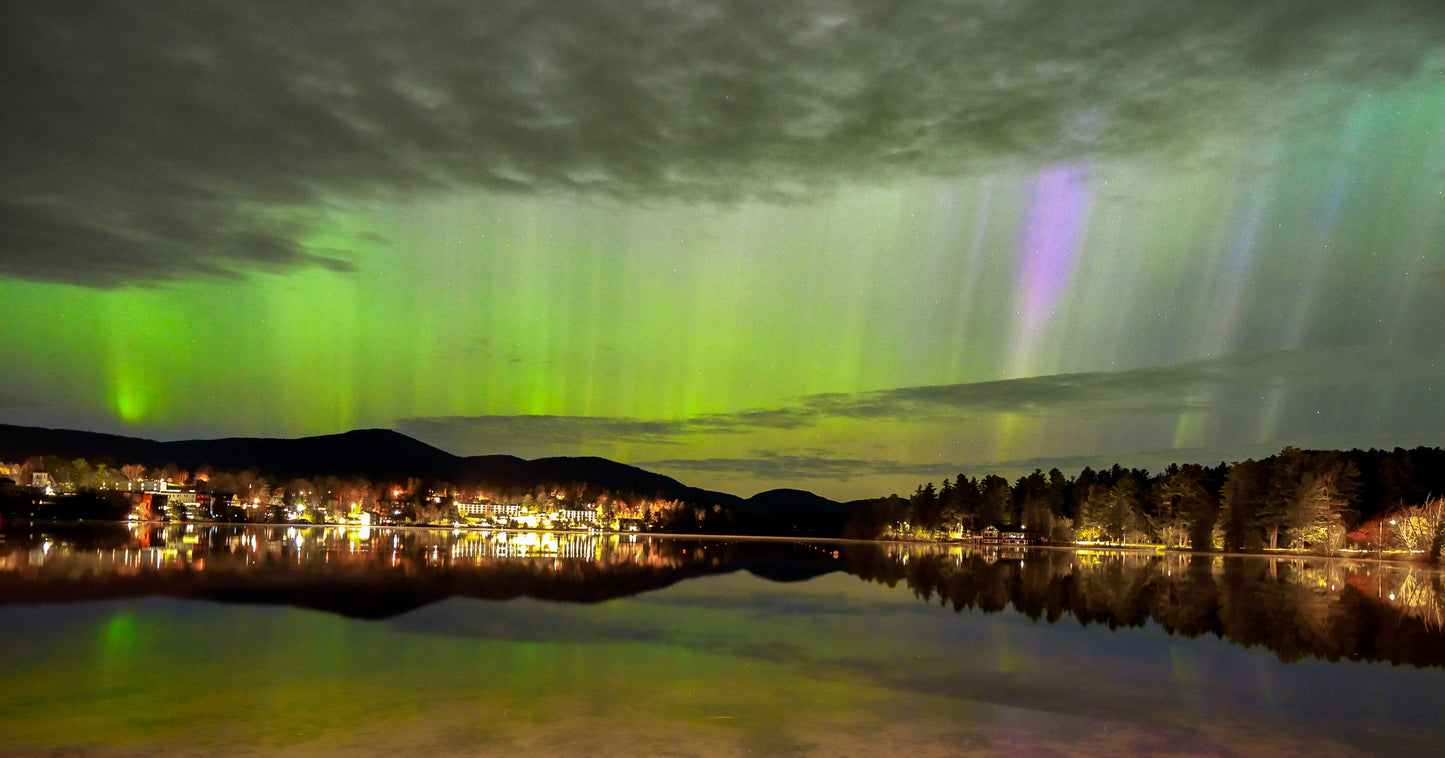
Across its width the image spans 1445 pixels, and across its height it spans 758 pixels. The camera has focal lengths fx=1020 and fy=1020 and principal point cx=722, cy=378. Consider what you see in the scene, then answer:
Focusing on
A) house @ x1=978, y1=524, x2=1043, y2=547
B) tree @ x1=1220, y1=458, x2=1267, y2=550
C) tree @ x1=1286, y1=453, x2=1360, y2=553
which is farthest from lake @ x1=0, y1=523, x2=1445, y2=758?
house @ x1=978, y1=524, x2=1043, y2=547

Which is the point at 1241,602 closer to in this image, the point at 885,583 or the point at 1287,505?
the point at 885,583

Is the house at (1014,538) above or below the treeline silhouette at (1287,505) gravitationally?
below

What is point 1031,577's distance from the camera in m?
67.9

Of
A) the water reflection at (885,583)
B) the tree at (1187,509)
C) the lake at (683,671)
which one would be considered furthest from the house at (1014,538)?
the lake at (683,671)

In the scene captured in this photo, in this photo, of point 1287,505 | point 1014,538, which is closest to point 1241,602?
point 1287,505

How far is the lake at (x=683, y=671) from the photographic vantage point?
16922mm

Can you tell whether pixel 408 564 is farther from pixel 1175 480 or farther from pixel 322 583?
pixel 1175 480

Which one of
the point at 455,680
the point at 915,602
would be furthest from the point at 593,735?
the point at 915,602

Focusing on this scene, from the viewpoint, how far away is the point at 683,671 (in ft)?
78.0

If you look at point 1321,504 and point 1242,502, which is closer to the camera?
point 1321,504

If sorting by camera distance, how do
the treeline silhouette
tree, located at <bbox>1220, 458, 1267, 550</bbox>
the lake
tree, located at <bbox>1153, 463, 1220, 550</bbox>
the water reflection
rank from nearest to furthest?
the lake, the water reflection, the treeline silhouette, tree, located at <bbox>1220, 458, 1267, 550</bbox>, tree, located at <bbox>1153, 463, 1220, 550</bbox>

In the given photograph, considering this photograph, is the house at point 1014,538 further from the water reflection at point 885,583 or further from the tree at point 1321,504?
the water reflection at point 885,583

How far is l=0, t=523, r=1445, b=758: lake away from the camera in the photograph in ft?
55.5

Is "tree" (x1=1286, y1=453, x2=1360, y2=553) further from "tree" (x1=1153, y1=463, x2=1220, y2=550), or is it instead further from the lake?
the lake
